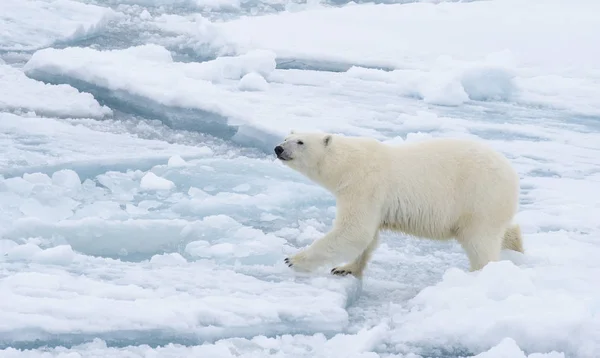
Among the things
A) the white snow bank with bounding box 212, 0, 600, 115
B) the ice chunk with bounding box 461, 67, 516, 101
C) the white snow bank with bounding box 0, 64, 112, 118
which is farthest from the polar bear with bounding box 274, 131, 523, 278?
the ice chunk with bounding box 461, 67, 516, 101

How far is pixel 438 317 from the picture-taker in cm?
323

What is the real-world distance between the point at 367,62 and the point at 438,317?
7206 millimetres

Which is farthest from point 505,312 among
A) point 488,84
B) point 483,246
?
point 488,84

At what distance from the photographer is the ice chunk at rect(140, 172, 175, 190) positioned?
17.0ft

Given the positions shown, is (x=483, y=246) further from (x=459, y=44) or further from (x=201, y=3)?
(x=201, y=3)

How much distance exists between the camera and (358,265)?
3914mm

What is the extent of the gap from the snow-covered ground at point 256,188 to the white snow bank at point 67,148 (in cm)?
2

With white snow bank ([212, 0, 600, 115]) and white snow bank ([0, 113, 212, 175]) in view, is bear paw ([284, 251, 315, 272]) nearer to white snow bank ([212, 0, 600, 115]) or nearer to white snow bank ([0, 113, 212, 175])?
white snow bank ([0, 113, 212, 175])

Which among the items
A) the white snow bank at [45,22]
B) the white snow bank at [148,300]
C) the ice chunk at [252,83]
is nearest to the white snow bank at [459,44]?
the ice chunk at [252,83]

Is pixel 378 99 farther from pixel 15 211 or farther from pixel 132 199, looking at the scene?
pixel 15 211

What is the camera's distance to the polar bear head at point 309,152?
12.9 ft

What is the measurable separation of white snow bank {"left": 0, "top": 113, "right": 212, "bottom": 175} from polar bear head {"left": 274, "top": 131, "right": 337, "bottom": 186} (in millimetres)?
2066

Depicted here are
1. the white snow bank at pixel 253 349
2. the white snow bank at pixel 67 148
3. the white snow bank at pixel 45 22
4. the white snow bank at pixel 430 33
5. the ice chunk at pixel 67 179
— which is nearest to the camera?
the white snow bank at pixel 253 349

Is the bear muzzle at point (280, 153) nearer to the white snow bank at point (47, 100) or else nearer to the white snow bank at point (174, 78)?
the white snow bank at point (174, 78)
